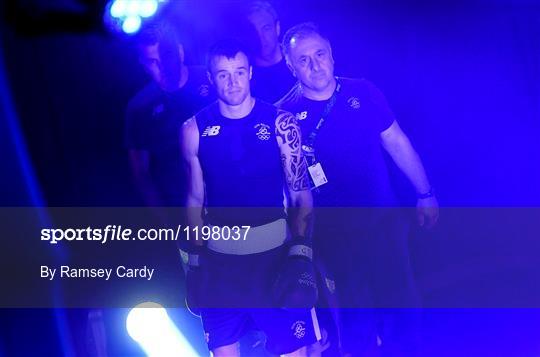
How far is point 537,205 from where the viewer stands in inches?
96.6

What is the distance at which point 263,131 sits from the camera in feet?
7.50

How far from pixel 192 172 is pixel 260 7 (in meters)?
0.67

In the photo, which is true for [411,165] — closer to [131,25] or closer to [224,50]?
[224,50]

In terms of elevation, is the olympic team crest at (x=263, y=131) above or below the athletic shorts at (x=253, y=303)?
above

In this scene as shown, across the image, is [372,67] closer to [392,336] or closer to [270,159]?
[270,159]

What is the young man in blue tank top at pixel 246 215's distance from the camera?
2287mm

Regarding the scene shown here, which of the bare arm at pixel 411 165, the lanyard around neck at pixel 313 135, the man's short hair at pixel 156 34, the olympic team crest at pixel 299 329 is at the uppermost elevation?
the man's short hair at pixel 156 34

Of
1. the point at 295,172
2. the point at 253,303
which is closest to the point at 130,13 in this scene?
the point at 295,172

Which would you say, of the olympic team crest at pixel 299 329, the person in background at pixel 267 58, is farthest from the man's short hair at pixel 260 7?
the olympic team crest at pixel 299 329

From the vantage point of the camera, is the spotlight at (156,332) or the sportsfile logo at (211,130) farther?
the spotlight at (156,332)

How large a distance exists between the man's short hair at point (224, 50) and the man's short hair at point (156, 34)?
148 mm

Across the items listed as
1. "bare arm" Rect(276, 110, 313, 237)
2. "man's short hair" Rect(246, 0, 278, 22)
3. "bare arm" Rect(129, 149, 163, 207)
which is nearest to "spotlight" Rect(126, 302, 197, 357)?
"bare arm" Rect(129, 149, 163, 207)

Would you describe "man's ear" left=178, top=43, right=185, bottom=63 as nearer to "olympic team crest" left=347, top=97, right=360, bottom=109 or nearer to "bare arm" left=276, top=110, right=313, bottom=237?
"bare arm" left=276, top=110, right=313, bottom=237

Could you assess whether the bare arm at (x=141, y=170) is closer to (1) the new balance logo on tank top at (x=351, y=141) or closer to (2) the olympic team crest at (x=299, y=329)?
(1) the new balance logo on tank top at (x=351, y=141)
